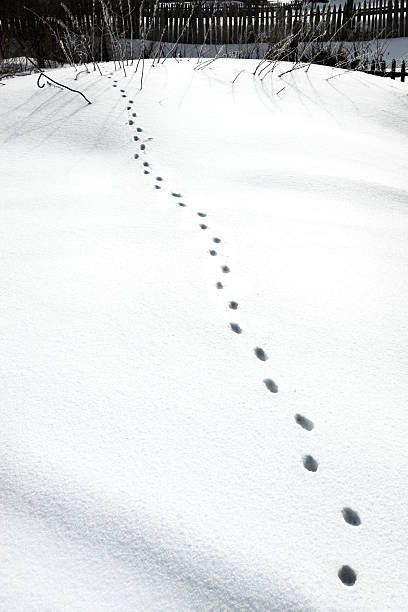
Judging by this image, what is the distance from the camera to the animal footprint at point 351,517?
1.14 meters

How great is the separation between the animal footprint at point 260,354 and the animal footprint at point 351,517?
0.55m

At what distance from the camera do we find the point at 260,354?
5.34ft

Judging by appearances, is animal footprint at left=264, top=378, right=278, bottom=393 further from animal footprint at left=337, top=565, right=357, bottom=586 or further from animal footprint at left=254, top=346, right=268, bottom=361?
animal footprint at left=337, top=565, right=357, bottom=586

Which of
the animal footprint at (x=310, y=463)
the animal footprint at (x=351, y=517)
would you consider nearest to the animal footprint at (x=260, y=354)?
the animal footprint at (x=310, y=463)

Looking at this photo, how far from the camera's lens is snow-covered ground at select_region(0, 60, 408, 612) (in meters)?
1.03

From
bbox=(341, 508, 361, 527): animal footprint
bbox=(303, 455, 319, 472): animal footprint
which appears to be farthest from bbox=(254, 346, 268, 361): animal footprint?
bbox=(341, 508, 361, 527): animal footprint

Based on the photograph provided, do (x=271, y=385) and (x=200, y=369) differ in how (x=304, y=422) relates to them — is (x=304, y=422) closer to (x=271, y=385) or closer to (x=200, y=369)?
(x=271, y=385)

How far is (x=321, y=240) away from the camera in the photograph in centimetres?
224

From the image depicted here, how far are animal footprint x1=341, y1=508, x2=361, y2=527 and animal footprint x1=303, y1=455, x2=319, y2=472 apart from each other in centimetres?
12

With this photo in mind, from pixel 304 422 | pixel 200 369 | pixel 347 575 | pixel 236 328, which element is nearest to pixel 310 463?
pixel 304 422

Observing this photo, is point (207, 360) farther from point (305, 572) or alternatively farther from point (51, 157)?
point (51, 157)

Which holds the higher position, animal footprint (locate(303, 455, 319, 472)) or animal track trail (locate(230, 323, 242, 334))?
animal track trail (locate(230, 323, 242, 334))

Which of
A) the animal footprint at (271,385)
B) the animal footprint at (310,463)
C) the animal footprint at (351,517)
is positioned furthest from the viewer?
the animal footprint at (271,385)

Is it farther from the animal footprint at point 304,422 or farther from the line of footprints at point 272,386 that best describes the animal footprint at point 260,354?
the animal footprint at point 304,422
